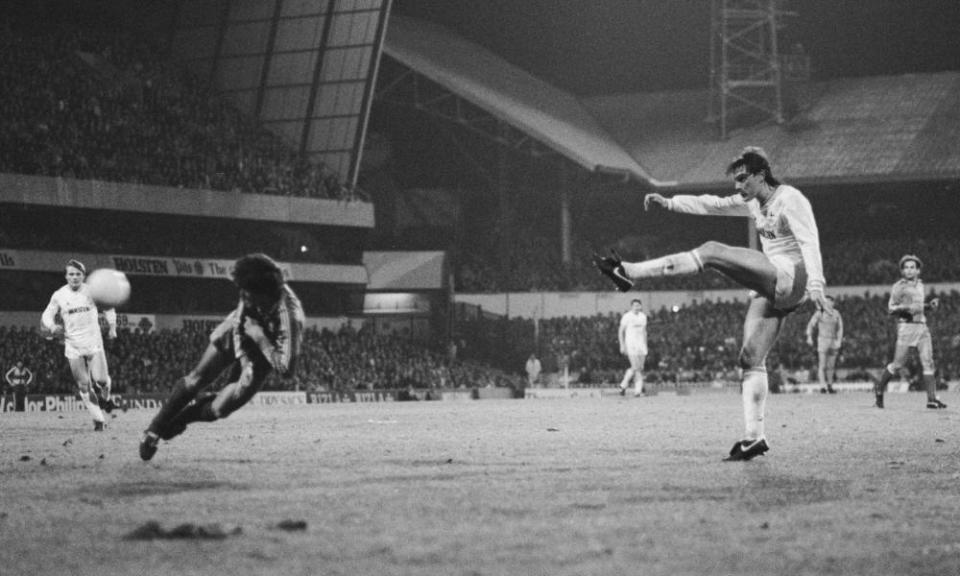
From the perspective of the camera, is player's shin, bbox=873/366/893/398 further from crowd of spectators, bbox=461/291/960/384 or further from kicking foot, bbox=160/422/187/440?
crowd of spectators, bbox=461/291/960/384

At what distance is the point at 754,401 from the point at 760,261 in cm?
144

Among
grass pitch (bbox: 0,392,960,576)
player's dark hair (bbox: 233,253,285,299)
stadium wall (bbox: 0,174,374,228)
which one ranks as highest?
stadium wall (bbox: 0,174,374,228)

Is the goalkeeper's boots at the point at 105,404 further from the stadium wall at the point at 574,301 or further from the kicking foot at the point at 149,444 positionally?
the stadium wall at the point at 574,301

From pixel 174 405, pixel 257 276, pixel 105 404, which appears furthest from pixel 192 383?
pixel 105 404

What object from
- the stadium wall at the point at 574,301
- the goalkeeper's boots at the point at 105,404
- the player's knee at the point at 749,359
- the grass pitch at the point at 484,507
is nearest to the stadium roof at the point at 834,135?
the stadium wall at the point at 574,301

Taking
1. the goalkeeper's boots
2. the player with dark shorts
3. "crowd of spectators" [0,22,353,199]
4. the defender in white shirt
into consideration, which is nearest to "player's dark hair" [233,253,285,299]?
the defender in white shirt

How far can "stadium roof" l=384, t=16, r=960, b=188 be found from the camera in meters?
55.8

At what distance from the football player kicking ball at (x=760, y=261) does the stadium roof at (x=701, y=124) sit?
1718 inches

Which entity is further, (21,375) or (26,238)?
(26,238)

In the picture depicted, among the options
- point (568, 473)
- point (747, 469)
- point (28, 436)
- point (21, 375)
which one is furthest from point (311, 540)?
point (21, 375)

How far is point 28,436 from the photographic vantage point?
16766 mm

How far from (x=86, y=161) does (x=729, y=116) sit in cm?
3196

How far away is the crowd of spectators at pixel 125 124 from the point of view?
148 feet

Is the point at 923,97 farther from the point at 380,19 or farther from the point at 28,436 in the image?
the point at 28,436
